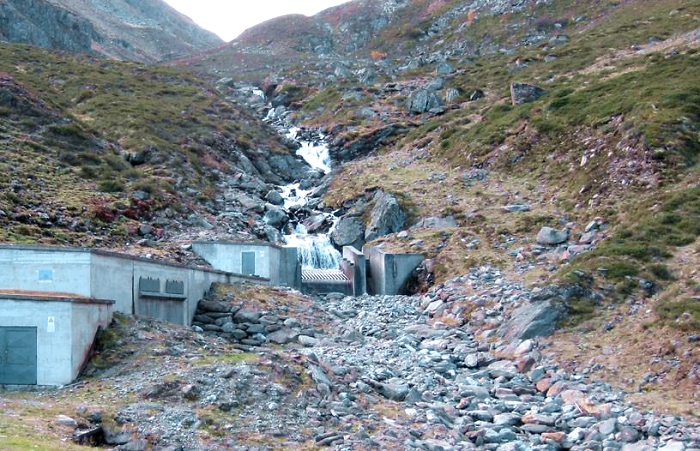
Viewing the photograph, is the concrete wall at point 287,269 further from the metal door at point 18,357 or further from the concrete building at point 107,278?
the metal door at point 18,357

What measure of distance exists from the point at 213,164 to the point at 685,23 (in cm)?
→ 3741

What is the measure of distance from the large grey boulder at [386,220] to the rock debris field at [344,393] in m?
13.4

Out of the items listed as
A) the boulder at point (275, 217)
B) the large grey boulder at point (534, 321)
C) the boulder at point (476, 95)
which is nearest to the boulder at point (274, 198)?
the boulder at point (275, 217)

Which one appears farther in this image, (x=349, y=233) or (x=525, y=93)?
(x=525, y=93)

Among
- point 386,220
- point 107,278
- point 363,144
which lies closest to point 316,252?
point 386,220

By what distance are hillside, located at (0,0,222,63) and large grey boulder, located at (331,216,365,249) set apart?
152 ft

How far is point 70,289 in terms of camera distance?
1986cm

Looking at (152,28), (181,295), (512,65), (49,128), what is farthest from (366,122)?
(152,28)

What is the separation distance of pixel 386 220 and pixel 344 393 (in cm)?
2170

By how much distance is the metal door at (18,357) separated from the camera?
1741 cm

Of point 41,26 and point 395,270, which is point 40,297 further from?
point 41,26

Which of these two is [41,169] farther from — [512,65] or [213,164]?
[512,65]

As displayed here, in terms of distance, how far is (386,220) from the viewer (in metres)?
39.0

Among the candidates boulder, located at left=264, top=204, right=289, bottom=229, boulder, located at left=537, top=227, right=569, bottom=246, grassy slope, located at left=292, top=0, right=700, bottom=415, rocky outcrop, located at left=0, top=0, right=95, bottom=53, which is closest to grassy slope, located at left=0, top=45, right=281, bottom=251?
boulder, located at left=264, top=204, right=289, bottom=229
